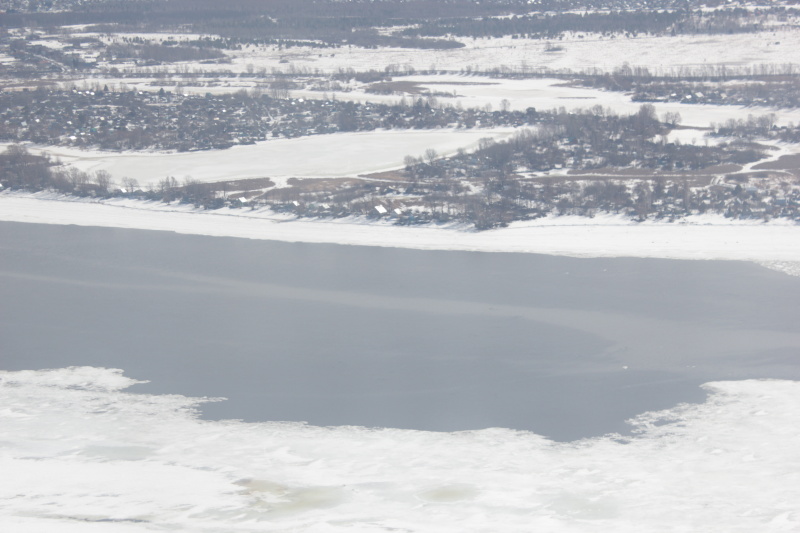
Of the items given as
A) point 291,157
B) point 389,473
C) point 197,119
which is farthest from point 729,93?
point 389,473

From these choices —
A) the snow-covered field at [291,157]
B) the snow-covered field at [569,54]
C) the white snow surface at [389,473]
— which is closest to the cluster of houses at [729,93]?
the snow-covered field at [569,54]

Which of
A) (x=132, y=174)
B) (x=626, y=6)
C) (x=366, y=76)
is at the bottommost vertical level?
(x=132, y=174)

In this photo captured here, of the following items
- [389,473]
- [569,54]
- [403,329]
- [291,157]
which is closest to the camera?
[389,473]

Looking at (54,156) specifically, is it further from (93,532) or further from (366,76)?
(93,532)

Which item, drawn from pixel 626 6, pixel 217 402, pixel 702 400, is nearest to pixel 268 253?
pixel 217 402

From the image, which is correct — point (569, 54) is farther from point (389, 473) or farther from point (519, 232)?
point (389, 473)

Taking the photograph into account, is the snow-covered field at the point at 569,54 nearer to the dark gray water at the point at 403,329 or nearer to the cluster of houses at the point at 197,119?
the cluster of houses at the point at 197,119

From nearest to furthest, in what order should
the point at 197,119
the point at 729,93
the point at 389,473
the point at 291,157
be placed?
the point at 389,473
the point at 291,157
the point at 197,119
the point at 729,93
